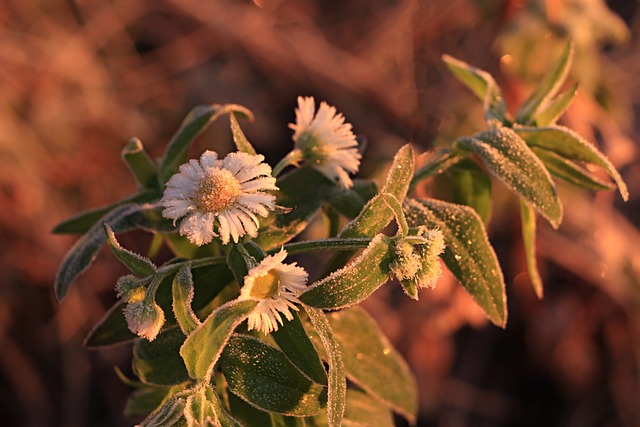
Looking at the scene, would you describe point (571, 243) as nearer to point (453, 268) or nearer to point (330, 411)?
point (453, 268)

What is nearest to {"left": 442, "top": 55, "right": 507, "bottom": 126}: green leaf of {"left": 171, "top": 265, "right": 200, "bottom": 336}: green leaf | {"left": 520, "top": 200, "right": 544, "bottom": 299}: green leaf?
{"left": 520, "top": 200, "right": 544, "bottom": 299}: green leaf

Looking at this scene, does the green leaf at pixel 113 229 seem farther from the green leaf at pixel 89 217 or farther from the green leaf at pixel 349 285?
the green leaf at pixel 349 285

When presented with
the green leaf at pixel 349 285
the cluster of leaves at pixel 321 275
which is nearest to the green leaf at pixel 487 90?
the cluster of leaves at pixel 321 275

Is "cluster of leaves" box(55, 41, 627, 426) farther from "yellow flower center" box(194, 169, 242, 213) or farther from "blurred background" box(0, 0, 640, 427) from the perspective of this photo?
"blurred background" box(0, 0, 640, 427)

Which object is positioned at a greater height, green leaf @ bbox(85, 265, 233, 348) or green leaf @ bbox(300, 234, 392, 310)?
green leaf @ bbox(300, 234, 392, 310)

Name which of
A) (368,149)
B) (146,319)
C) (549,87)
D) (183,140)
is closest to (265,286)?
(146,319)

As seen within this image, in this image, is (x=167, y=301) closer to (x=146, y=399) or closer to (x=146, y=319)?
(x=146, y=319)

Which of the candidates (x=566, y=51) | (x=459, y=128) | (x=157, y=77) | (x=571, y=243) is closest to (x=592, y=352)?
(x=571, y=243)
